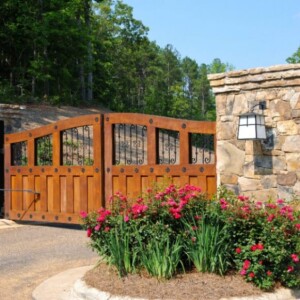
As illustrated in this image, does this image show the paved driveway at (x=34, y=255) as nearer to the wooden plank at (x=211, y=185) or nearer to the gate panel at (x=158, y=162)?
the gate panel at (x=158, y=162)

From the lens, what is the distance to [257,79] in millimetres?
6273

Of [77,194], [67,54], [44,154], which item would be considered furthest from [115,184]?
[67,54]

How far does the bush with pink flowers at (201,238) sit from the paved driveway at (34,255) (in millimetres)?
1137

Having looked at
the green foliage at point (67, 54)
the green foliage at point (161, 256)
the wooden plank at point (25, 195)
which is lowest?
the green foliage at point (161, 256)

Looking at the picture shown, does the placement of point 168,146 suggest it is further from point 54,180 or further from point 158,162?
point 54,180

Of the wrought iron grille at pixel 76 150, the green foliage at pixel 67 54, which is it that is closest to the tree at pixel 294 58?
the green foliage at pixel 67 54

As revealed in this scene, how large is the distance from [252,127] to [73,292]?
3.02 meters

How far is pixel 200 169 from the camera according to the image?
6984mm

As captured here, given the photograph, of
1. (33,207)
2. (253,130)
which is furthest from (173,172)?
(33,207)

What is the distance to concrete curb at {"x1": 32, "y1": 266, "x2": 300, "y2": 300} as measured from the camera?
4223 mm

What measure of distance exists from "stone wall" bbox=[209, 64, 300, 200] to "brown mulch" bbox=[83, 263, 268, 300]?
1930 millimetres

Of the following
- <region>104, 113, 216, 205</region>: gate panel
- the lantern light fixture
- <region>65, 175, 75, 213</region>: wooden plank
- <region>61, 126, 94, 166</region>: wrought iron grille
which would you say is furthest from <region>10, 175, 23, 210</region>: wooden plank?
the lantern light fixture

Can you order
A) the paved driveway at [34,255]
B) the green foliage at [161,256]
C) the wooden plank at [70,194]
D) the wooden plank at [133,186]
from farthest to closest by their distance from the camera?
1. the wooden plank at [70,194]
2. the wooden plank at [133,186]
3. the paved driveway at [34,255]
4. the green foliage at [161,256]

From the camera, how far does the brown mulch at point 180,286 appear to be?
4.17 metres
